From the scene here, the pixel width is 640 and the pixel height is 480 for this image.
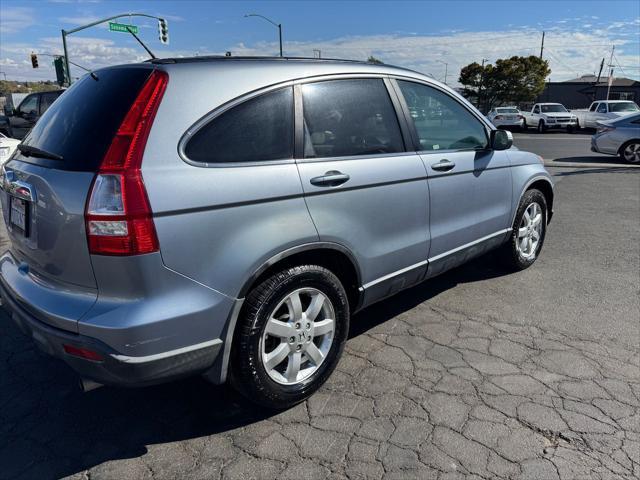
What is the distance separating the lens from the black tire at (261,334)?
2.53 m

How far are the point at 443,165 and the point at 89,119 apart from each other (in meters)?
2.31

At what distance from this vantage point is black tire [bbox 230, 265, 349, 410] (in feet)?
8.30

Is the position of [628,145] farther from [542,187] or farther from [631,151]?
[542,187]

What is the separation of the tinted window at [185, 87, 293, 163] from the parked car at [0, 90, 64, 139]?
622 inches

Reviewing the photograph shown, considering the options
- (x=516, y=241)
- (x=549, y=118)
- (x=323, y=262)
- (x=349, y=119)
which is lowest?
(x=549, y=118)

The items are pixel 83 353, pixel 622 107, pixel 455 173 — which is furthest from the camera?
pixel 622 107

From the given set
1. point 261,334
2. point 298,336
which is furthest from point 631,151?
point 261,334

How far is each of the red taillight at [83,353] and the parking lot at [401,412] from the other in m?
0.61

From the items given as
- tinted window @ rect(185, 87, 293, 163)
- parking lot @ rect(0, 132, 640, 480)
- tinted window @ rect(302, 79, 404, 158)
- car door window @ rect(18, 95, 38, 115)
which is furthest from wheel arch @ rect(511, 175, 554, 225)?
car door window @ rect(18, 95, 38, 115)

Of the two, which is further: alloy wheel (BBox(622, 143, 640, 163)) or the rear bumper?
alloy wheel (BBox(622, 143, 640, 163))

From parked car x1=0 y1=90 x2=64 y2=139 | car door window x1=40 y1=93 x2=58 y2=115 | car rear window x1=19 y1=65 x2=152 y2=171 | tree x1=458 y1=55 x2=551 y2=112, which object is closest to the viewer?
car rear window x1=19 y1=65 x2=152 y2=171

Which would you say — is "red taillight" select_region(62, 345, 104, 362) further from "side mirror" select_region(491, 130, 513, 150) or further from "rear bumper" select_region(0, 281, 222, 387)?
"side mirror" select_region(491, 130, 513, 150)

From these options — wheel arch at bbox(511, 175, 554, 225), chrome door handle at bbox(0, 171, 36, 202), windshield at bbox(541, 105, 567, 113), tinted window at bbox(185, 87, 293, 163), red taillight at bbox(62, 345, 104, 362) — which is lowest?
windshield at bbox(541, 105, 567, 113)

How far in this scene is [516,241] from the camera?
15.7ft
